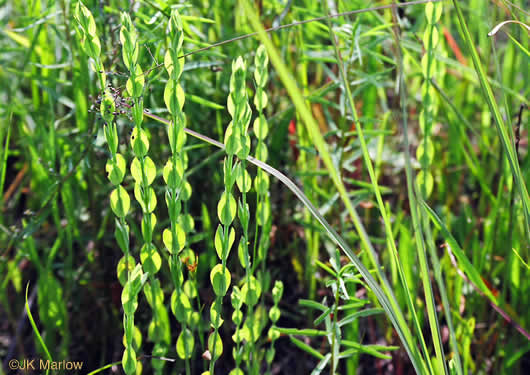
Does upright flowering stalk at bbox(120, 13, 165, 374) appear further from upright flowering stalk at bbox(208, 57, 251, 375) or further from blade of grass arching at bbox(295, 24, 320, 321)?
blade of grass arching at bbox(295, 24, 320, 321)

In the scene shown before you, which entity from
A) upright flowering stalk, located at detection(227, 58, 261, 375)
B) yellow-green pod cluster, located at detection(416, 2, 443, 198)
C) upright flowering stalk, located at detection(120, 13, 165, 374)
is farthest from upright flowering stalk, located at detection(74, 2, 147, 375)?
yellow-green pod cluster, located at detection(416, 2, 443, 198)

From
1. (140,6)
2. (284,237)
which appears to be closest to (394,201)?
(284,237)

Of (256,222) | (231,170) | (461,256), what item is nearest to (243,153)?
(231,170)

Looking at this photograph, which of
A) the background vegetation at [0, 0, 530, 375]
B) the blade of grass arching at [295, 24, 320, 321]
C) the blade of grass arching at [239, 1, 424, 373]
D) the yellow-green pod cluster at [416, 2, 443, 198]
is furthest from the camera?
the blade of grass arching at [295, 24, 320, 321]

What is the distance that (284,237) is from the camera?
935 millimetres

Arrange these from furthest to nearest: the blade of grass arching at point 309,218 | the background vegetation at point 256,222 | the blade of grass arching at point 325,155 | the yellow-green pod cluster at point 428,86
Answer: the blade of grass arching at point 309,218
the background vegetation at point 256,222
the yellow-green pod cluster at point 428,86
the blade of grass arching at point 325,155

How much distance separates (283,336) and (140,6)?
0.60 metres

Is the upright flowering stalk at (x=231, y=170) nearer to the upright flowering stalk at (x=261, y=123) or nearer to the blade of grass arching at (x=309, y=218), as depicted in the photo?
the upright flowering stalk at (x=261, y=123)

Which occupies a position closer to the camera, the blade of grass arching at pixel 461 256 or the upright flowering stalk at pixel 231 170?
the upright flowering stalk at pixel 231 170

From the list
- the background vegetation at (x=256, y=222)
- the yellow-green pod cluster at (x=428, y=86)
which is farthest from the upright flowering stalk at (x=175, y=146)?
the yellow-green pod cluster at (x=428, y=86)

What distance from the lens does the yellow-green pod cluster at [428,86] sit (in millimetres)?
541

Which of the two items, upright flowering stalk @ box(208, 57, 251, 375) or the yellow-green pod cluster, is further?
the yellow-green pod cluster

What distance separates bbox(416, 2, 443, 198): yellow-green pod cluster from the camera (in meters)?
0.54

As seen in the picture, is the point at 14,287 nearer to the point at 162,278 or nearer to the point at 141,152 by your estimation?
the point at 162,278
